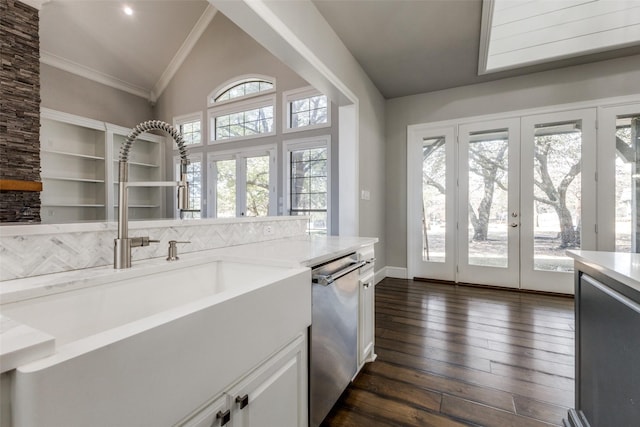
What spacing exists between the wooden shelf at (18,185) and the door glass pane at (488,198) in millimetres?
5235

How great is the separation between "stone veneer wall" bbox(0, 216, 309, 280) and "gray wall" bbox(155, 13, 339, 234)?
302cm

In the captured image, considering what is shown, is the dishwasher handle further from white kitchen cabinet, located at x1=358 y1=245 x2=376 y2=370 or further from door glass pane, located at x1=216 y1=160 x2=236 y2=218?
door glass pane, located at x1=216 y1=160 x2=236 y2=218

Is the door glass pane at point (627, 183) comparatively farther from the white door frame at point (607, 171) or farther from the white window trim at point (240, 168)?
the white window trim at point (240, 168)

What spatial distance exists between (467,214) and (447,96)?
5.69ft

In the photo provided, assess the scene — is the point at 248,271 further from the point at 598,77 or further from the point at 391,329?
the point at 598,77

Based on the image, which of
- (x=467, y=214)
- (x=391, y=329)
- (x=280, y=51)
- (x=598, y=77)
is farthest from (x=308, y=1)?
(x=598, y=77)

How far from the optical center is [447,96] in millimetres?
4184

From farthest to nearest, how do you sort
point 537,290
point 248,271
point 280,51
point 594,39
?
point 537,290 < point 594,39 < point 280,51 < point 248,271

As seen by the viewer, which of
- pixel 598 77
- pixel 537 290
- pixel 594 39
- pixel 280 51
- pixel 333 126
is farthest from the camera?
→ pixel 333 126

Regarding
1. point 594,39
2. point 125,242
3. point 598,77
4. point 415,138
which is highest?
point 594,39

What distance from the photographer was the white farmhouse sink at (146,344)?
Answer: 17.4 inches

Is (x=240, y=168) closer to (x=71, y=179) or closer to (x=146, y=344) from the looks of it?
(x=71, y=179)

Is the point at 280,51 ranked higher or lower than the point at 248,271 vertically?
higher

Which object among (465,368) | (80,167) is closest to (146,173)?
(80,167)
